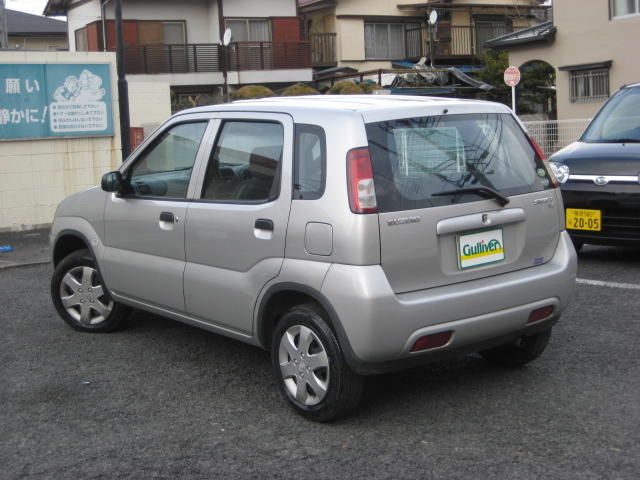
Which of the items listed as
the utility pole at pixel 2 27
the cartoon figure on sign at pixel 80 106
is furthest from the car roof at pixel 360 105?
the utility pole at pixel 2 27

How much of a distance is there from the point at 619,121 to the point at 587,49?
1679 cm

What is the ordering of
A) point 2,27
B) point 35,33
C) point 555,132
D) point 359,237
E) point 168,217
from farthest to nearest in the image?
point 35,33 → point 555,132 → point 2,27 → point 168,217 → point 359,237

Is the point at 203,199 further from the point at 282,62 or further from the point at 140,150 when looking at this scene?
the point at 282,62

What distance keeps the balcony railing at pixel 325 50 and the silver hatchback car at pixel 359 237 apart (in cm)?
3271

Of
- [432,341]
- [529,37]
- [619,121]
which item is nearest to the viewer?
[432,341]

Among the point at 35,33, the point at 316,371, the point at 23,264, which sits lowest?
the point at 316,371

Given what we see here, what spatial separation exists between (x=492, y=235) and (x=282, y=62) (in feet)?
100

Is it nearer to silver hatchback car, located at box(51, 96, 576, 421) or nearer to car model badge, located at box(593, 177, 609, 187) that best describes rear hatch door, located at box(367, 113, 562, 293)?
silver hatchback car, located at box(51, 96, 576, 421)

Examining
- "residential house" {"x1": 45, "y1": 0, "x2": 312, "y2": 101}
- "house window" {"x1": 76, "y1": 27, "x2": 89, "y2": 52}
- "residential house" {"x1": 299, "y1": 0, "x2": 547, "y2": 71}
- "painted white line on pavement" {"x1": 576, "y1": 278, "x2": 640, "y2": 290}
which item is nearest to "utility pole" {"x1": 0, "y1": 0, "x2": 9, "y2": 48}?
"painted white line on pavement" {"x1": 576, "y1": 278, "x2": 640, "y2": 290}

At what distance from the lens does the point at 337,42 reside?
37125 millimetres

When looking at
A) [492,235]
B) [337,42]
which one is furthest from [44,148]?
[337,42]

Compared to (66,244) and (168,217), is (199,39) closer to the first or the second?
(66,244)

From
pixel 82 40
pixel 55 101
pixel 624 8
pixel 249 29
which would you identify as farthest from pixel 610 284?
pixel 82 40

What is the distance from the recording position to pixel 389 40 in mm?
38688
